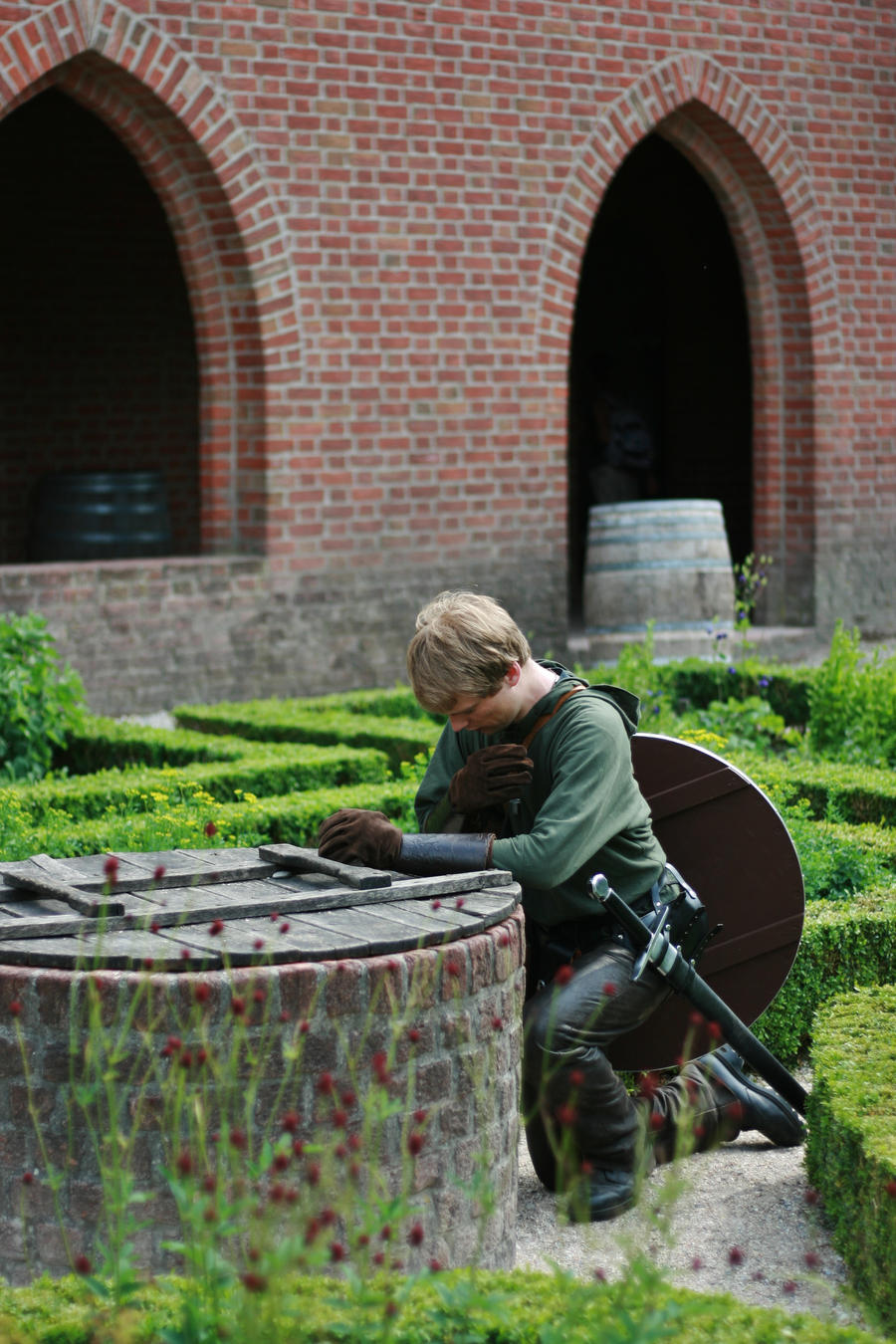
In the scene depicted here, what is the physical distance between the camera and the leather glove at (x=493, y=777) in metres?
3.34

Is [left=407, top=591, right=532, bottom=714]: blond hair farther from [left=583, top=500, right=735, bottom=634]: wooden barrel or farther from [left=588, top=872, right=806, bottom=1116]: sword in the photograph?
[left=583, top=500, right=735, bottom=634]: wooden barrel

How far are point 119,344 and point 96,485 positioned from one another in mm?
→ 2599

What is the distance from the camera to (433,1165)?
287 cm

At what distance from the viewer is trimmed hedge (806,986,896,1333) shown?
2895mm

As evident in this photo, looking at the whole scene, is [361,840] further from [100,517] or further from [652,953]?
[100,517]

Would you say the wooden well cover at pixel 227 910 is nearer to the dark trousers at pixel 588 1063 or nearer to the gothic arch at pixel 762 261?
the dark trousers at pixel 588 1063

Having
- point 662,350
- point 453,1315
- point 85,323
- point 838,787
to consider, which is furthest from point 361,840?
point 662,350

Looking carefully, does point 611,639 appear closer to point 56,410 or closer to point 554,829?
point 56,410

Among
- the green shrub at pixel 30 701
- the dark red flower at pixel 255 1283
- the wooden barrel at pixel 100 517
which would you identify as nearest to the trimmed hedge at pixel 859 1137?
the dark red flower at pixel 255 1283

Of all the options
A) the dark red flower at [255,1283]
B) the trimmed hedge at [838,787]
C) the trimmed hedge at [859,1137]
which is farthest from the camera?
the trimmed hedge at [838,787]

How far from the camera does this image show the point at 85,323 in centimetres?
1193

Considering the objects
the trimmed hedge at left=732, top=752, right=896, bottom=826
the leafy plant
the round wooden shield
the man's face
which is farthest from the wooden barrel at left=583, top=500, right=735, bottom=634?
the man's face

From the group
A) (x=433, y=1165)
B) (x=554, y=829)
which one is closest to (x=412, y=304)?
(x=554, y=829)

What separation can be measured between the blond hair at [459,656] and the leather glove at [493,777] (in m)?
0.11
